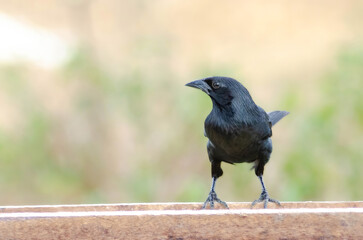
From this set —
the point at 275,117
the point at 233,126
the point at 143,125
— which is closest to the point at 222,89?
the point at 233,126

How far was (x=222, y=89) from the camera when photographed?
3.49 m

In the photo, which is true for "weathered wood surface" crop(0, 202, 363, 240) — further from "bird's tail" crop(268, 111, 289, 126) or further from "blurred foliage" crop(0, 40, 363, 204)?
"blurred foliage" crop(0, 40, 363, 204)

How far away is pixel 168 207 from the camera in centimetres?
297

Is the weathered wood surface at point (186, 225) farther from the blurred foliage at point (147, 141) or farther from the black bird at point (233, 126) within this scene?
the blurred foliage at point (147, 141)

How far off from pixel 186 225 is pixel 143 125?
360 cm

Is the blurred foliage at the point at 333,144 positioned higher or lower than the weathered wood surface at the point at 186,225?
lower

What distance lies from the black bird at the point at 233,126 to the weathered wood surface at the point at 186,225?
1094 mm

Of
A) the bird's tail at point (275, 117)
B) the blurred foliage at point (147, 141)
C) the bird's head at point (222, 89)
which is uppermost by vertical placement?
the bird's head at point (222, 89)

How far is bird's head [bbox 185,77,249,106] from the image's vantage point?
3.47 m

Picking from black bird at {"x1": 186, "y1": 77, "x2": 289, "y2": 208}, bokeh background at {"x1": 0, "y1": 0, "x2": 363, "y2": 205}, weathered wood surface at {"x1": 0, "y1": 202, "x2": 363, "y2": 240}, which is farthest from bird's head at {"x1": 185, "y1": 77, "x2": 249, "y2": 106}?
bokeh background at {"x1": 0, "y1": 0, "x2": 363, "y2": 205}

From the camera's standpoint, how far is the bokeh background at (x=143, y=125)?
534 centimetres

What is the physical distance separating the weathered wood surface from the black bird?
3.59ft

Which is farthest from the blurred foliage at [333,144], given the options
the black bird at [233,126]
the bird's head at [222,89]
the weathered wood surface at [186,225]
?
the weathered wood surface at [186,225]

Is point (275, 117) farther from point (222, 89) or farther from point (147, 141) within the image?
point (147, 141)
